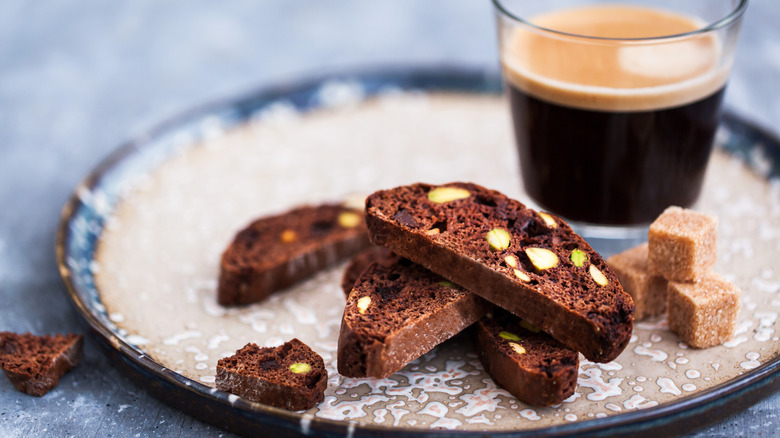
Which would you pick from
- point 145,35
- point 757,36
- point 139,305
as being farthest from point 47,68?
point 757,36

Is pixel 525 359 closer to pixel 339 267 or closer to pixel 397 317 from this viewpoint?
pixel 397 317

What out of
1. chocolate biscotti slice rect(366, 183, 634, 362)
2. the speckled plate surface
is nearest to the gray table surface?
the speckled plate surface

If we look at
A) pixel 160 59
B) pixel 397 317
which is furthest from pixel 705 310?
pixel 160 59

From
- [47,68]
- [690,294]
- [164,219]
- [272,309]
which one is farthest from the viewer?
[47,68]

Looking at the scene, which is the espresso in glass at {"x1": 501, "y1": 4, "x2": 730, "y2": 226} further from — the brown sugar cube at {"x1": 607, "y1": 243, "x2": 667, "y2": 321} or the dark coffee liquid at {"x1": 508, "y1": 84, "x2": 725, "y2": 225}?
the brown sugar cube at {"x1": 607, "y1": 243, "x2": 667, "y2": 321}

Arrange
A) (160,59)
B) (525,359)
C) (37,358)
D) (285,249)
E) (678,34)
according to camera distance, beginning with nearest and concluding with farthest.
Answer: (525,359) → (37,358) → (678,34) → (285,249) → (160,59)

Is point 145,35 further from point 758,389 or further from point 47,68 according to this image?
point 758,389
